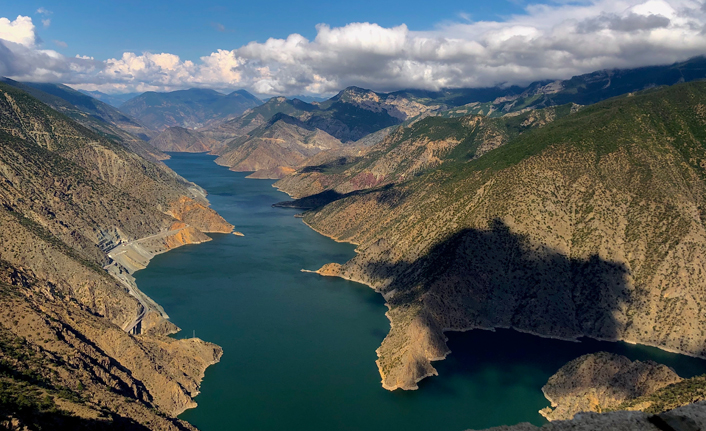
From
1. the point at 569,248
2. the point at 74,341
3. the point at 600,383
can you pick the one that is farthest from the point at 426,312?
the point at 74,341

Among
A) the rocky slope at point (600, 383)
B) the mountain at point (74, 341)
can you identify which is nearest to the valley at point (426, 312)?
the rocky slope at point (600, 383)

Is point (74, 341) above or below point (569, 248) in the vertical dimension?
below

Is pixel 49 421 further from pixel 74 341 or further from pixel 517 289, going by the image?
pixel 517 289

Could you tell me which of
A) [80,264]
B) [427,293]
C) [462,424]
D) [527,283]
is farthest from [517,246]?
[80,264]

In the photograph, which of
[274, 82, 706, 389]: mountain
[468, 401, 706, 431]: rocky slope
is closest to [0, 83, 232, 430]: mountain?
[274, 82, 706, 389]: mountain

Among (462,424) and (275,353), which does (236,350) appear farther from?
(462,424)

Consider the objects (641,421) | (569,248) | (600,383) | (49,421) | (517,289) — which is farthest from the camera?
(569,248)

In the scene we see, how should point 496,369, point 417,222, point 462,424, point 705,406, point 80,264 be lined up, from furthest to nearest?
1. point 417,222
2. point 80,264
3. point 496,369
4. point 462,424
5. point 705,406

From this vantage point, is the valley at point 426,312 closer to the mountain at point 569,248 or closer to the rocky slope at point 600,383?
the rocky slope at point 600,383
